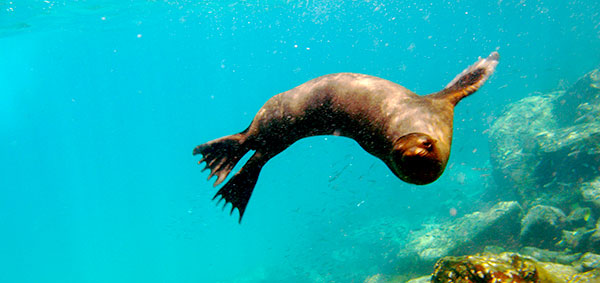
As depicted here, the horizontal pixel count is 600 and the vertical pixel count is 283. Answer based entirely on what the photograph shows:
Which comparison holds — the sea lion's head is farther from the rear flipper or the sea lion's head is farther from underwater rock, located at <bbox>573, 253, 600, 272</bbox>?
underwater rock, located at <bbox>573, 253, 600, 272</bbox>

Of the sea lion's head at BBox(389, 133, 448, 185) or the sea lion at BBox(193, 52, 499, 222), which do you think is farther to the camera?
the sea lion at BBox(193, 52, 499, 222)

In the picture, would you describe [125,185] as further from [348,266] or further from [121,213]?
[348,266]

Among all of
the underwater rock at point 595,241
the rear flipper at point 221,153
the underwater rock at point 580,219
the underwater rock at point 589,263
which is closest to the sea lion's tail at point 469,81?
the rear flipper at point 221,153

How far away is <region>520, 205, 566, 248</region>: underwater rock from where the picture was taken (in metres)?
8.88

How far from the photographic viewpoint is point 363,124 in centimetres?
245

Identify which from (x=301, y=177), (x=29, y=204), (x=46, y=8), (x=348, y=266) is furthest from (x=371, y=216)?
(x=29, y=204)

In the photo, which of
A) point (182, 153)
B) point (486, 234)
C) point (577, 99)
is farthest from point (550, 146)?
point (182, 153)

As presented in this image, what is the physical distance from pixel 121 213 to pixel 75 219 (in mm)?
30274

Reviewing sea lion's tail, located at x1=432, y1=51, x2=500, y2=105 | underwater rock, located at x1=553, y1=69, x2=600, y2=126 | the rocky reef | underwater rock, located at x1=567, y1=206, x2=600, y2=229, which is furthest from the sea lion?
underwater rock, located at x1=553, y1=69, x2=600, y2=126

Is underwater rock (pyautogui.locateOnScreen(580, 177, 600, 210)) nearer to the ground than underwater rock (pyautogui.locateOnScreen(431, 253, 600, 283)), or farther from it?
farther from it

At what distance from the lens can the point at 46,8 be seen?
987 inches

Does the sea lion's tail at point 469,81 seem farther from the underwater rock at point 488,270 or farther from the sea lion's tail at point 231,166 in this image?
the underwater rock at point 488,270

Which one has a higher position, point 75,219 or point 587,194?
point 75,219

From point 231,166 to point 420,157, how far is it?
248 cm
